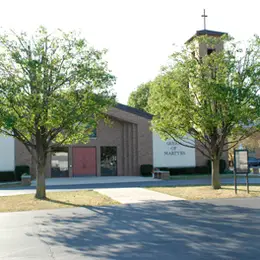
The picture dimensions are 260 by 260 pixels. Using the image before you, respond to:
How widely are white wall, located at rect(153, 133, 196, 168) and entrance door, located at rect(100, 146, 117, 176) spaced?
332cm

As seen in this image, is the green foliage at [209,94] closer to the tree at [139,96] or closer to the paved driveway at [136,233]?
the paved driveway at [136,233]

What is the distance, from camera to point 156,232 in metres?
8.14

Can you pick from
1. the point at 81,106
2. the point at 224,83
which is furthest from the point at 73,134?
the point at 224,83

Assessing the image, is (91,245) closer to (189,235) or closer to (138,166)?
(189,235)

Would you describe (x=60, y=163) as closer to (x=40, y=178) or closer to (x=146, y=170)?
(x=146, y=170)

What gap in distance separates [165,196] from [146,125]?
15852 millimetres

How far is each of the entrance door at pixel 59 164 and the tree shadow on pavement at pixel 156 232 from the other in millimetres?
17685

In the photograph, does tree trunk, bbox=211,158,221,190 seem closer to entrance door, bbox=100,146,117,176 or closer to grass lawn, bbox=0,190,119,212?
grass lawn, bbox=0,190,119,212

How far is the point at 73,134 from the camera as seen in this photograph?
15.3 m

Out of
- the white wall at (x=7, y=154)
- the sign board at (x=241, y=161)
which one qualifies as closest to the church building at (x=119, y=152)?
the white wall at (x=7, y=154)

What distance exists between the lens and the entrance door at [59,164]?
29.2 m

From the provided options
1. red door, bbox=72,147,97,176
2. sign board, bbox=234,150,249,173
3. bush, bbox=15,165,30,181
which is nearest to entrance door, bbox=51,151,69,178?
red door, bbox=72,147,97,176

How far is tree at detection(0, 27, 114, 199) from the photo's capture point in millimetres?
13477

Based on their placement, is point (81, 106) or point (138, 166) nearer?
point (81, 106)
